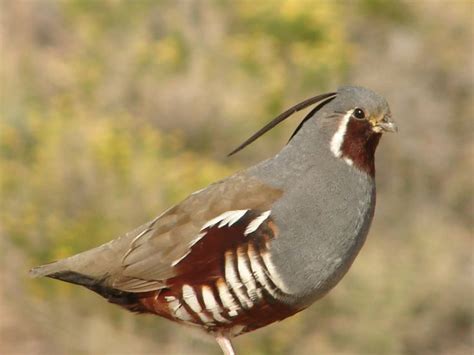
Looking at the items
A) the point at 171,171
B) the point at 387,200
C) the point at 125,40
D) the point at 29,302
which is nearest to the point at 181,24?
the point at 125,40

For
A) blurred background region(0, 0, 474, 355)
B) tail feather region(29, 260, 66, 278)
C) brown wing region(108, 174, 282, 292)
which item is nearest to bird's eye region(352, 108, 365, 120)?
brown wing region(108, 174, 282, 292)

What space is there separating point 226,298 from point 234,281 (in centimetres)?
10

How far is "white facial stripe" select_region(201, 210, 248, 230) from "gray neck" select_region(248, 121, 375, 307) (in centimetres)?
18

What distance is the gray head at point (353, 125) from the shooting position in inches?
205

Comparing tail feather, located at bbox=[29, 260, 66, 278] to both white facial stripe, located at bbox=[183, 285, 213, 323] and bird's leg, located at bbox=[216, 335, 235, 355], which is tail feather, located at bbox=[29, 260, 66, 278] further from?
bird's leg, located at bbox=[216, 335, 235, 355]

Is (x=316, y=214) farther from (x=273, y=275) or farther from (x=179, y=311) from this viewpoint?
(x=179, y=311)

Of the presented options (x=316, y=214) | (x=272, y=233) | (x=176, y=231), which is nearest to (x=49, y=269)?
(x=176, y=231)

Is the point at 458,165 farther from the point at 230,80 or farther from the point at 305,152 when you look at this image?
the point at 305,152

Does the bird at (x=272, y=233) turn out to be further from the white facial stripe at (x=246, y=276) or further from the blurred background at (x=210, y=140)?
the blurred background at (x=210, y=140)

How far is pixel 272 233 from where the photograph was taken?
5.08 metres

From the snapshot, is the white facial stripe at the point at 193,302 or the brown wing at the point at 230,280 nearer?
the brown wing at the point at 230,280

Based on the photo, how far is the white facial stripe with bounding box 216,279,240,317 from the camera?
516 centimetres

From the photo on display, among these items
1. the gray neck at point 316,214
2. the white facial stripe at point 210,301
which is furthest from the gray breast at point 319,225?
the white facial stripe at point 210,301

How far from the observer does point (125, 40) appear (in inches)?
547
